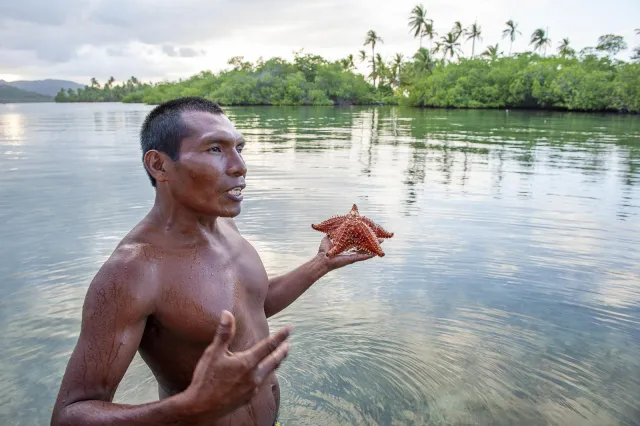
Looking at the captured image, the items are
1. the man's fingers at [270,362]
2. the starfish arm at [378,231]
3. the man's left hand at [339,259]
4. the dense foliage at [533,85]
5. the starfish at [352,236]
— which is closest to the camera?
the man's fingers at [270,362]

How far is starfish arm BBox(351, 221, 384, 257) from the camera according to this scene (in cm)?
340

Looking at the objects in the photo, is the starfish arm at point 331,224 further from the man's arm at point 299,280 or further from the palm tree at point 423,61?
the palm tree at point 423,61

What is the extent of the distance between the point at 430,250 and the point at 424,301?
61.1 inches

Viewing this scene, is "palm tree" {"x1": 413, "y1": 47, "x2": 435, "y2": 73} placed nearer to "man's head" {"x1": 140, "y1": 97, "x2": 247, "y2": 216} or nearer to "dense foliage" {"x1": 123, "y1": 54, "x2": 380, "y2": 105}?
"dense foliage" {"x1": 123, "y1": 54, "x2": 380, "y2": 105}

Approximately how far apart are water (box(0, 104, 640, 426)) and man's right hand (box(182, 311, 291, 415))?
2.08m

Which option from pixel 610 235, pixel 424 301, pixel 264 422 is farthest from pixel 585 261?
pixel 264 422

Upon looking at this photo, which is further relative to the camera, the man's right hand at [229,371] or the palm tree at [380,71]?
the palm tree at [380,71]

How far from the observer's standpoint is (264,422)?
2703 mm

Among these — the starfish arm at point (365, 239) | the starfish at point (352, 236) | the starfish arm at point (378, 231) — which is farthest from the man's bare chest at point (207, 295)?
the starfish arm at point (378, 231)

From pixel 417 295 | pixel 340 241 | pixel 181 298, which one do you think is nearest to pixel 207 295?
pixel 181 298

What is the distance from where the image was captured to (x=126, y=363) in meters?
2.02

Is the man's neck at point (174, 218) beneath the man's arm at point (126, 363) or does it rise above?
above

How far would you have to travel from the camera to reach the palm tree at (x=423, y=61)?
93.0m

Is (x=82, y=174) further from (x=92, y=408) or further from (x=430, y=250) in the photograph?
(x=92, y=408)
